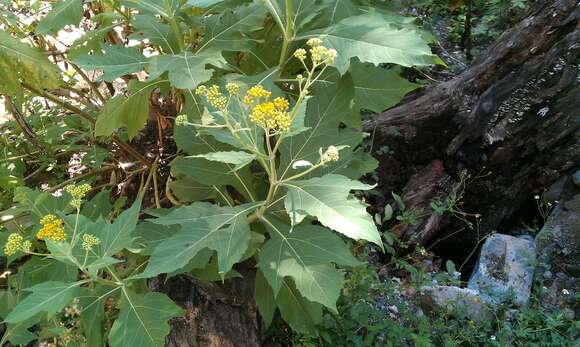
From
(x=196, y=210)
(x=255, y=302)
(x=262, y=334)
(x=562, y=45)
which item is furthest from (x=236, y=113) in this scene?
(x=562, y=45)

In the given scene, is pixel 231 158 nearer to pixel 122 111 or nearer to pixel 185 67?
pixel 185 67

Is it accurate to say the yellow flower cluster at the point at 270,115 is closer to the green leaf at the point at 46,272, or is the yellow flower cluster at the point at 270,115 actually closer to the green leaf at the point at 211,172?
the green leaf at the point at 211,172

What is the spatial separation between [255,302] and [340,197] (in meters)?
0.79

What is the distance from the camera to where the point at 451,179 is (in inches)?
139

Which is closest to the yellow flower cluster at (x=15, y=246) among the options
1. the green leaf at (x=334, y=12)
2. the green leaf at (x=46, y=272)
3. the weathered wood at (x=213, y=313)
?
the green leaf at (x=46, y=272)

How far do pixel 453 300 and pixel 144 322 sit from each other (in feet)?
5.66

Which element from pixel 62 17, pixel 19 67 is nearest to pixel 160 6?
pixel 62 17

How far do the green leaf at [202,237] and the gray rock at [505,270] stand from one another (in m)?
1.73

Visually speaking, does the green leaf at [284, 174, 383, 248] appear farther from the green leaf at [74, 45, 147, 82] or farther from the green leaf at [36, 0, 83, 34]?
the green leaf at [36, 0, 83, 34]

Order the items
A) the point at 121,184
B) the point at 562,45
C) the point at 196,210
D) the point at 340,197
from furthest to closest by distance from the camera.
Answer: the point at 562,45, the point at 121,184, the point at 196,210, the point at 340,197

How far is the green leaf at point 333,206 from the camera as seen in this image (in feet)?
4.86

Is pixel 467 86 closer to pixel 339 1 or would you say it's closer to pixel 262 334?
pixel 339 1

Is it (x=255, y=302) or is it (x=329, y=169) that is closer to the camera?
(x=329, y=169)

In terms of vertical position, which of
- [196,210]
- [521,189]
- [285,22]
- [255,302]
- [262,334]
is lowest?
[521,189]
